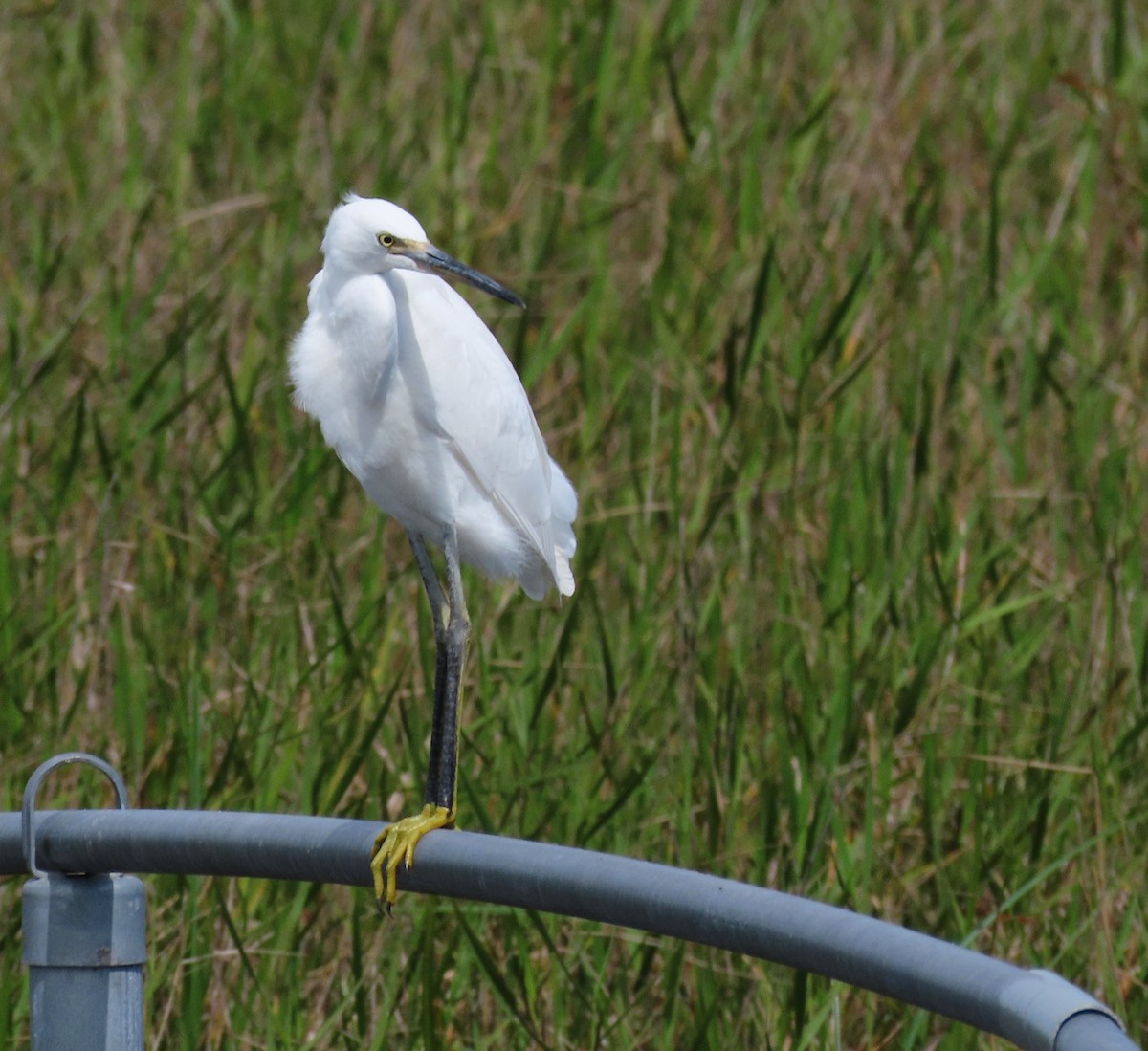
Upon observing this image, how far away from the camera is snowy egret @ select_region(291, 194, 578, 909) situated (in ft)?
5.77

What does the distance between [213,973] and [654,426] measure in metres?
1.24

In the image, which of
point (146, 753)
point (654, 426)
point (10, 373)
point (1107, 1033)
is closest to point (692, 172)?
point (654, 426)

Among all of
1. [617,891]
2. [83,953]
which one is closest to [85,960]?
[83,953]

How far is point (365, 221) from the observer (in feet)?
5.69

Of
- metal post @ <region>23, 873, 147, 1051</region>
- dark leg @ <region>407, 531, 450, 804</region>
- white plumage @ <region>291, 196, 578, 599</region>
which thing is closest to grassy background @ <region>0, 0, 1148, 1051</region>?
dark leg @ <region>407, 531, 450, 804</region>

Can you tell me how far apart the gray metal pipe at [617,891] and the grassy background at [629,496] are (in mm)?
634

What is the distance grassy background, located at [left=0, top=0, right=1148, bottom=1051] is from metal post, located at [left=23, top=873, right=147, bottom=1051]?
63 centimetres

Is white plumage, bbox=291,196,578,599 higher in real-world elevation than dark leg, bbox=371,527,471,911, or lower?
higher

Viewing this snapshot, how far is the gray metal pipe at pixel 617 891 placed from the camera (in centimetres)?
89

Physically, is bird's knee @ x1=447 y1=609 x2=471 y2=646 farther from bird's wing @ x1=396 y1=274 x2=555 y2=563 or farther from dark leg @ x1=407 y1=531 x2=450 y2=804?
bird's wing @ x1=396 y1=274 x2=555 y2=563

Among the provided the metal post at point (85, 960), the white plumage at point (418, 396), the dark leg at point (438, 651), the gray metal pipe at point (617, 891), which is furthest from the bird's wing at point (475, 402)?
the metal post at point (85, 960)

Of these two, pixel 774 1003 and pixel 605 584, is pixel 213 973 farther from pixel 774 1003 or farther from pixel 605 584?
pixel 605 584

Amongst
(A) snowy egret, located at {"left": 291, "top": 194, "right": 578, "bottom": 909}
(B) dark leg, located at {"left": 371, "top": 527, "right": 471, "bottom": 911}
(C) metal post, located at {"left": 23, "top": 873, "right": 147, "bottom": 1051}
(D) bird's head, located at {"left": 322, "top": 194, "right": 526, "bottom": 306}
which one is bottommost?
(C) metal post, located at {"left": 23, "top": 873, "right": 147, "bottom": 1051}

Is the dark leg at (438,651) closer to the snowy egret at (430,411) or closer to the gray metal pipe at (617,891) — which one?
the snowy egret at (430,411)
